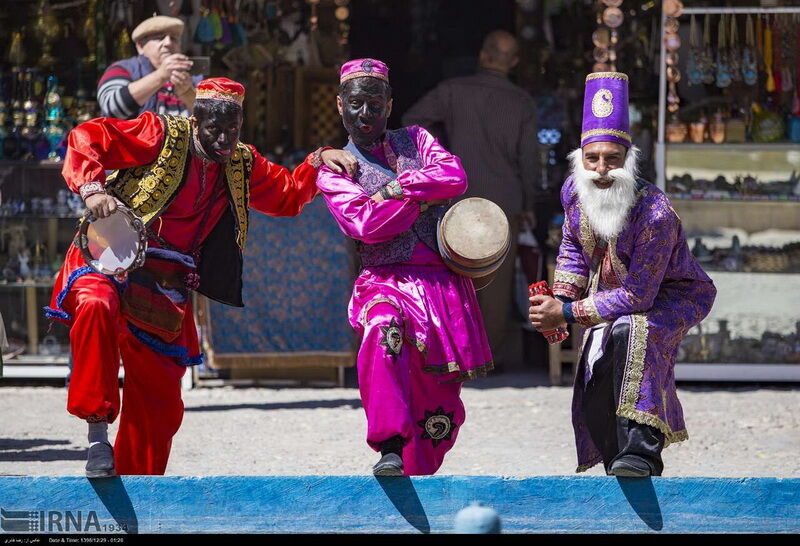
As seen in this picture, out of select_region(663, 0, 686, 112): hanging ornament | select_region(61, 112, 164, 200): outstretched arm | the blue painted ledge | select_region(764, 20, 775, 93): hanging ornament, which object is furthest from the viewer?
select_region(764, 20, 775, 93): hanging ornament

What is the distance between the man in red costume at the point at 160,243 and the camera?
5.07 metres

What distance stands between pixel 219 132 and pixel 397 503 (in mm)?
1503

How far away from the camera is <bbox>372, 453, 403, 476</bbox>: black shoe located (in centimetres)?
492

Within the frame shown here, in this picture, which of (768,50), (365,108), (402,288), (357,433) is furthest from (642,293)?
(768,50)

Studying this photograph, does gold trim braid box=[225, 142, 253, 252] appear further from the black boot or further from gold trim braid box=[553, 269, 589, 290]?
gold trim braid box=[553, 269, 589, 290]

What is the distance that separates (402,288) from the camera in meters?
5.34

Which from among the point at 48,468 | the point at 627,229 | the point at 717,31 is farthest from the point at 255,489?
the point at 717,31

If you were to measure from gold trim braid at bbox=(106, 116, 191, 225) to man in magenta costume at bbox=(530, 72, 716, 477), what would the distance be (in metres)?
1.37

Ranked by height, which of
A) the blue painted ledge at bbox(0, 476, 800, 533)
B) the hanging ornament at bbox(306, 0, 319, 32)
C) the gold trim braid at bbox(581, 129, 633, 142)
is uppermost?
the hanging ornament at bbox(306, 0, 319, 32)

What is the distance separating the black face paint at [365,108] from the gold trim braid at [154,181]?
61 centimetres

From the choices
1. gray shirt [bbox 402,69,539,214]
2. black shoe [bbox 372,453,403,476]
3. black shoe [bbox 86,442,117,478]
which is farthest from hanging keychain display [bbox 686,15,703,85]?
black shoe [bbox 86,442,117,478]

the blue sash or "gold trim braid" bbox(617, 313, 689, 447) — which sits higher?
the blue sash

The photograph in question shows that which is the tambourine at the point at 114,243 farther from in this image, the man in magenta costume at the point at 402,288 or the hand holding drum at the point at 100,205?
the man in magenta costume at the point at 402,288

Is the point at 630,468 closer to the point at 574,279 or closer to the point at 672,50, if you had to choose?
the point at 574,279
